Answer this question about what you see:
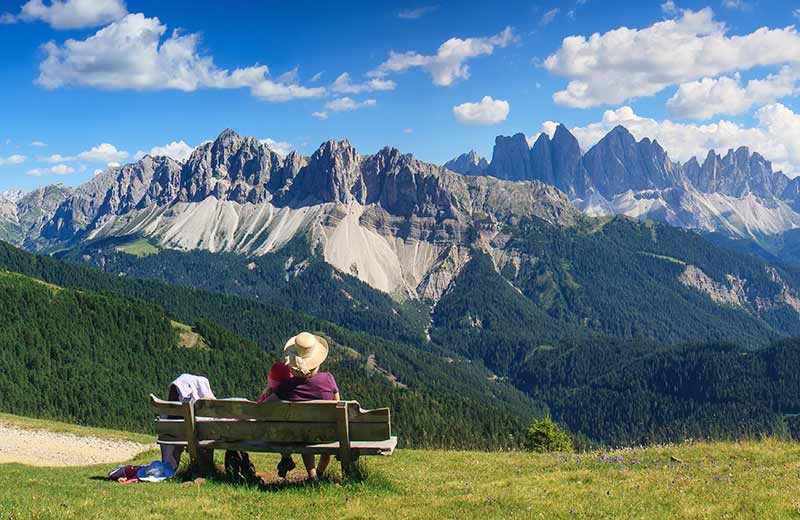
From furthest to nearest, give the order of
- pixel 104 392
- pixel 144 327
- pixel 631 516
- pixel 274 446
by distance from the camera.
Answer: pixel 144 327 → pixel 104 392 → pixel 274 446 → pixel 631 516

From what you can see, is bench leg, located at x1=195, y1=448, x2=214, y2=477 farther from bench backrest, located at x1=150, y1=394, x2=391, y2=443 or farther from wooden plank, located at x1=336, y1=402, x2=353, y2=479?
wooden plank, located at x1=336, y1=402, x2=353, y2=479

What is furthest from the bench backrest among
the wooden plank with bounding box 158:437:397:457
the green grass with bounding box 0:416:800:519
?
the green grass with bounding box 0:416:800:519

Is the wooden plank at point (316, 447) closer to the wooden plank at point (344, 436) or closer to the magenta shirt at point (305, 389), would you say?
the wooden plank at point (344, 436)

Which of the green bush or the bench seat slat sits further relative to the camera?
the green bush

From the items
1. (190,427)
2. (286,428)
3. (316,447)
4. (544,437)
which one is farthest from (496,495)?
(544,437)

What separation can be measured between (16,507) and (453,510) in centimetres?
831

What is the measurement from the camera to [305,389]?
47.0 feet

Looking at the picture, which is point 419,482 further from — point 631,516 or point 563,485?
point 631,516

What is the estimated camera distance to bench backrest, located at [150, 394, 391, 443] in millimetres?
13102

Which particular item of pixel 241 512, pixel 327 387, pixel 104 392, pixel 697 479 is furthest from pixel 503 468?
pixel 104 392

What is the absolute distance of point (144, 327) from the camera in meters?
156

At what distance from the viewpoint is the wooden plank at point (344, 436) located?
1304cm

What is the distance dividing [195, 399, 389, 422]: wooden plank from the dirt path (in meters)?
24.1

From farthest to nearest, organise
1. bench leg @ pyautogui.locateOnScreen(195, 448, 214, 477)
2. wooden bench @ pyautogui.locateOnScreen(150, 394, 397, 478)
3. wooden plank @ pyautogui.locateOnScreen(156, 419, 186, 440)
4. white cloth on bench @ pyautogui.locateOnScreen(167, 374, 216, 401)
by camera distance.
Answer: white cloth on bench @ pyautogui.locateOnScreen(167, 374, 216, 401)
wooden plank @ pyautogui.locateOnScreen(156, 419, 186, 440)
bench leg @ pyautogui.locateOnScreen(195, 448, 214, 477)
wooden bench @ pyautogui.locateOnScreen(150, 394, 397, 478)
